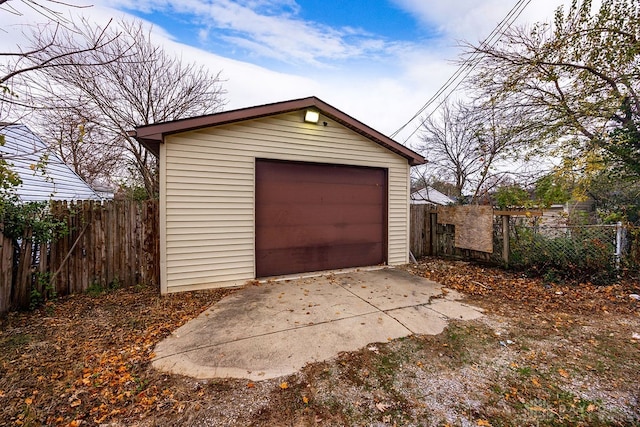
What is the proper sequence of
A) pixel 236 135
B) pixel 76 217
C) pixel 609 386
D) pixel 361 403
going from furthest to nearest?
pixel 236 135 → pixel 76 217 → pixel 609 386 → pixel 361 403

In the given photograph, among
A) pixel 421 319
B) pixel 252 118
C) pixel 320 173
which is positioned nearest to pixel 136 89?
pixel 252 118

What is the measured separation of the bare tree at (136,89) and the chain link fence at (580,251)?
9.71 m

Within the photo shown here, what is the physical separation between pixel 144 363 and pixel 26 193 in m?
5.60

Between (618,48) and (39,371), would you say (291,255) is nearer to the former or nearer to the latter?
(39,371)

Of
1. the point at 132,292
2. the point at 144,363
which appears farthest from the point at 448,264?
the point at 132,292

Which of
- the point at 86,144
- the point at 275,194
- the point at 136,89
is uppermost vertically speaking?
the point at 136,89

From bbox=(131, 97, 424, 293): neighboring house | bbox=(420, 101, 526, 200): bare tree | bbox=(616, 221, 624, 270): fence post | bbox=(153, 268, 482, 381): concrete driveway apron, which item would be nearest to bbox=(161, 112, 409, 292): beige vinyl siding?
bbox=(131, 97, 424, 293): neighboring house

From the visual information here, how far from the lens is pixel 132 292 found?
414 cm

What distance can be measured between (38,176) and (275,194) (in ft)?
20.3

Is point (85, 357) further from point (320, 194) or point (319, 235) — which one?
point (320, 194)

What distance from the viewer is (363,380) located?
2.07 m

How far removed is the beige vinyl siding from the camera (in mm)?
4191

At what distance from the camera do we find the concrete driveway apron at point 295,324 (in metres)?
2.33

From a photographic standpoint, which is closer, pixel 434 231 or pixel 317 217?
pixel 317 217
